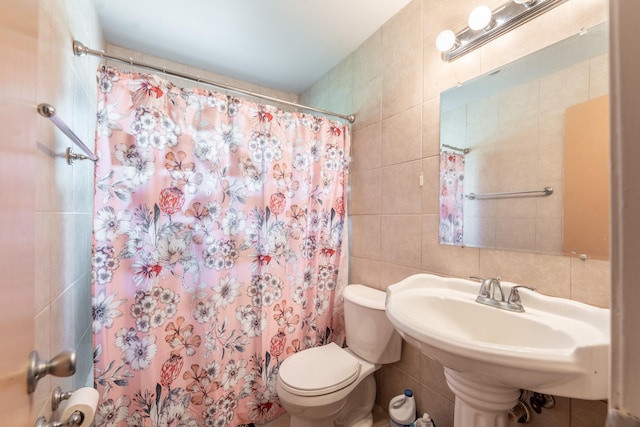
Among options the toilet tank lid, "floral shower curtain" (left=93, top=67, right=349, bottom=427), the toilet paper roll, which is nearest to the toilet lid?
"floral shower curtain" (left=93, top=67, right=349, bottom=427)

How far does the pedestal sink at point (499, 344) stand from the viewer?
0.62 meters

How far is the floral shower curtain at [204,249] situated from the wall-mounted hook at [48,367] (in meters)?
0.74

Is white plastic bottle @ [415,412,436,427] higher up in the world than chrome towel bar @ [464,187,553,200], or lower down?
lower down

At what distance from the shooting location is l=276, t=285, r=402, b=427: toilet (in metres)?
1.19

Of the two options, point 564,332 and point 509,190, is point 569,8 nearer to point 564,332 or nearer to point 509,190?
point 509,190

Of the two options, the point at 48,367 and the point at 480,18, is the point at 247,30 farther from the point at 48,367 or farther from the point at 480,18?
the point at 48,367

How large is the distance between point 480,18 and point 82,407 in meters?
1.98

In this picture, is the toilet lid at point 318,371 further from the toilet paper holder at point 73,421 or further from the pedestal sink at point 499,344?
the toilet paper holder at point 73,421

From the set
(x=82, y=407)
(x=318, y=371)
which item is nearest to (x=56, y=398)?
(x=82, y=407)

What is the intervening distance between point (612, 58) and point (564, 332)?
830 millimetres

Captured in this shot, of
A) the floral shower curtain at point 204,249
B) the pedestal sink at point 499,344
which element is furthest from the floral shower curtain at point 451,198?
the floral shower curtain at point 204,249

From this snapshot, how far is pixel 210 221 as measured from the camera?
1348 millimetres

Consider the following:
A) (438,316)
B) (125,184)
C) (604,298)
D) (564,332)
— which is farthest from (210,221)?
(604,298)

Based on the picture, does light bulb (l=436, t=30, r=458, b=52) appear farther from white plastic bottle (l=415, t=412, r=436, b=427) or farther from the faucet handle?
white plastic bottle (l=415, t=412, r=436, b=427)
